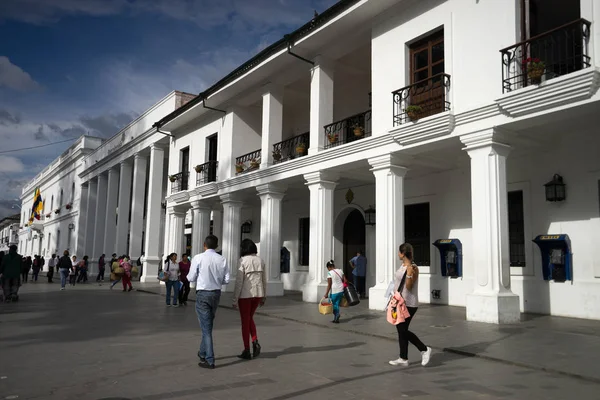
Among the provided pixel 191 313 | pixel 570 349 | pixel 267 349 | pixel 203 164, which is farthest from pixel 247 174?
pixel 570 349

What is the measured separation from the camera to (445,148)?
39.2 ft

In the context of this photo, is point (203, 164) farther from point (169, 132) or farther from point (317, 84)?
point (317, 84)

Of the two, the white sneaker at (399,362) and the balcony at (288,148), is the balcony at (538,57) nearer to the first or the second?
the white sneaker at (399,362)

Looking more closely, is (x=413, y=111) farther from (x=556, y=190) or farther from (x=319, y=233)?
(x=319, y=233)

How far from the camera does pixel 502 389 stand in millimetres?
5316

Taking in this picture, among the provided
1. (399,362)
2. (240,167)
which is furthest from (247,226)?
(399,362)

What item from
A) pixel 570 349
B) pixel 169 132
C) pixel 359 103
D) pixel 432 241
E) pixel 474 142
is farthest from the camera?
pixel 169 132

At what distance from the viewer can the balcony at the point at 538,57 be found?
9.00 meters

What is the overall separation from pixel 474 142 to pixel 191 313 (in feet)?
25.7

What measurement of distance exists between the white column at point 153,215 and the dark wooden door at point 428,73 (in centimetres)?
1755

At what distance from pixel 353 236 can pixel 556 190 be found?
782cm

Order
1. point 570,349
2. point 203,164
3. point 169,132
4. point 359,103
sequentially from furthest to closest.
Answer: point 169,132, point 203,164, point 359,103, point 570,349

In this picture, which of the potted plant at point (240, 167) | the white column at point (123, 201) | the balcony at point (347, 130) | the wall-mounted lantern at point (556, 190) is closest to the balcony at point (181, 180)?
the potted plant at point (240, 167)

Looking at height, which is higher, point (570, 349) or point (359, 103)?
point (359, 103)
